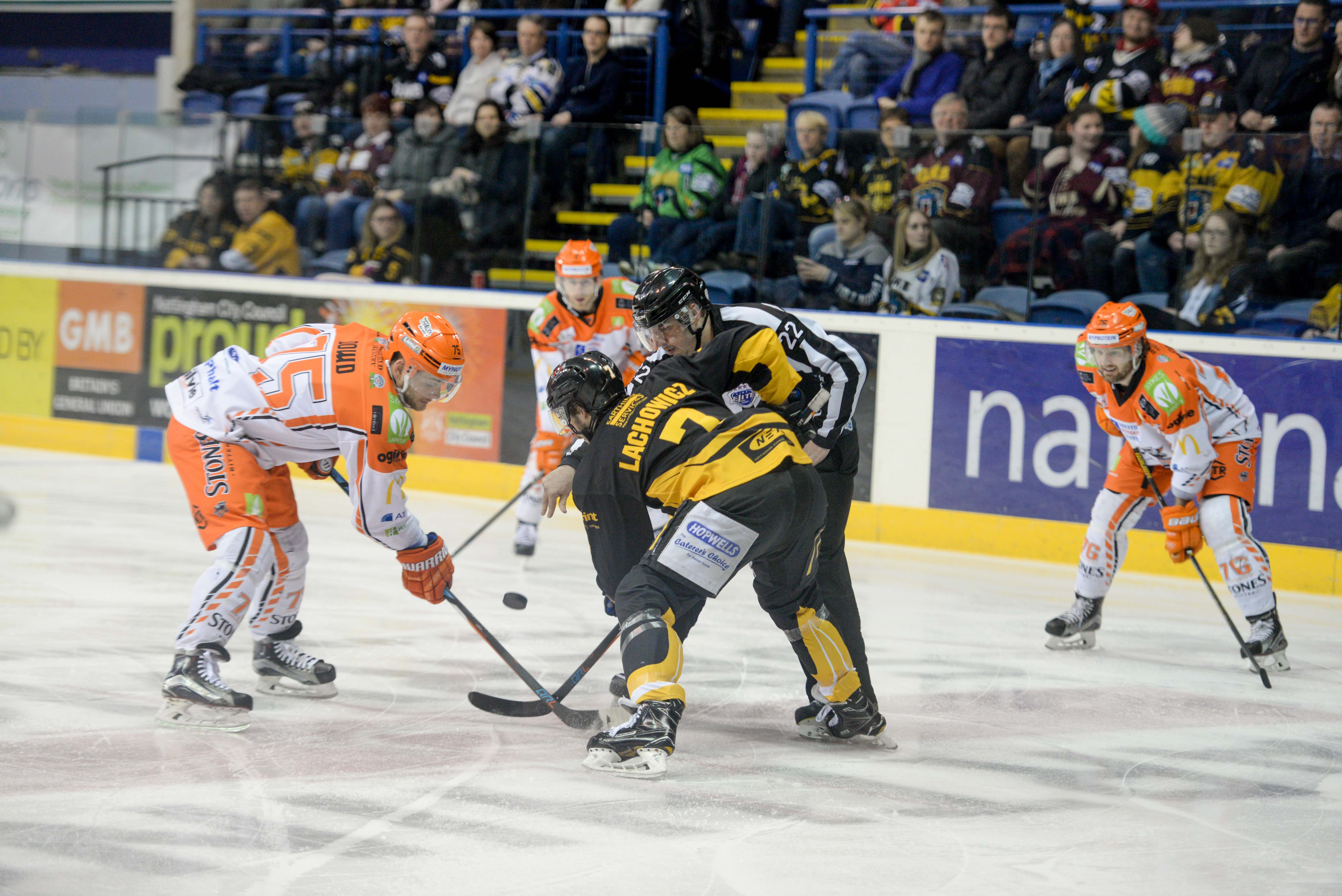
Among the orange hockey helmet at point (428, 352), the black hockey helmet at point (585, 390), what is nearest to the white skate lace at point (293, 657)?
the orange hockey helmet at point (428, 352)

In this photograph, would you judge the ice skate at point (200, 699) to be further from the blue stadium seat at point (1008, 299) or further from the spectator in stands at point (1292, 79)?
the spectator in stands at point (1292, 79)

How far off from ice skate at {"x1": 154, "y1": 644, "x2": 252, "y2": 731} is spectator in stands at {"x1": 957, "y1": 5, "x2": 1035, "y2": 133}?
19.2 feet

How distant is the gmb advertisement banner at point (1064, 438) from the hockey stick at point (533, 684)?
4068mm

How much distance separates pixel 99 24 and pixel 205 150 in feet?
23.9

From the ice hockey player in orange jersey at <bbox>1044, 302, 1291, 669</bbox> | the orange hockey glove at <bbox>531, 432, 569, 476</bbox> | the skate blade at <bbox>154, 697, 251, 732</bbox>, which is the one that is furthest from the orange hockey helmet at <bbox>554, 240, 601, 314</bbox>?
the skate blade at <bbox>154, 697, 251, 732</bbox>

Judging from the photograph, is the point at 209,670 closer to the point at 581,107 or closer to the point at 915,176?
the point at 915,176

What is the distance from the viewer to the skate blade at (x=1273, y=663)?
523cm

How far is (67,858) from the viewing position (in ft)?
9.21

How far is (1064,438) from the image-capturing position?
7.48 m

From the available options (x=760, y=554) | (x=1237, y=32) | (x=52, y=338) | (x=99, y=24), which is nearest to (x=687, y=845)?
(x=760, y=554)

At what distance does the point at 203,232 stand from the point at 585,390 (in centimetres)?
742

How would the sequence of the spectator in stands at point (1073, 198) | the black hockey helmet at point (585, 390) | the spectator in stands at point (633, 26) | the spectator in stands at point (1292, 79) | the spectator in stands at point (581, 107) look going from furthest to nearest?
the spectator in stands at point (633, 26), the spectator in stands at point (581, 107), the spectator in stands at point (1292, 79), the spectator in stands at point (1073, 198), the black hockey helmet at point (585, 390)

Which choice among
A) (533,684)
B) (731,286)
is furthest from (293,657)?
(731,286)

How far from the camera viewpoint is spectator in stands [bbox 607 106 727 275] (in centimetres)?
837
